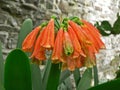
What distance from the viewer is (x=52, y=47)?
30.0 inches

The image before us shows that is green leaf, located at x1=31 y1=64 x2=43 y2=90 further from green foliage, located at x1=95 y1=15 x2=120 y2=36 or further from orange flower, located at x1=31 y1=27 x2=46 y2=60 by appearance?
green foliage, located at x1=95 y1=15 x2=120 y2=36

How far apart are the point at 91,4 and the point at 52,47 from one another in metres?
2.24

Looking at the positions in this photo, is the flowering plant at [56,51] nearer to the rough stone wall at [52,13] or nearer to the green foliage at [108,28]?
the rough stone wall at [52,13]

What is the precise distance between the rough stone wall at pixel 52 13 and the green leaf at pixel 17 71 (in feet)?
1.65

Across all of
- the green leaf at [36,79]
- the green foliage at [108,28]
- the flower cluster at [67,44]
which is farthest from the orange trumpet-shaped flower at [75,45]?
the green foliage at [108,28]

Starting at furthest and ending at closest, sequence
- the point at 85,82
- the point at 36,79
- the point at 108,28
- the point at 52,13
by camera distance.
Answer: the point at 52,13
the point at 108,28
the point at 85,82
the point at 36,79

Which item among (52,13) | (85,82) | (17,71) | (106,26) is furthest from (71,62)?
(52,13)

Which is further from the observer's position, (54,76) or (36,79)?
(36,79)

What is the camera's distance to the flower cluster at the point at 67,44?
2.46 feet

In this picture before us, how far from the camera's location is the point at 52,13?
2.38 m

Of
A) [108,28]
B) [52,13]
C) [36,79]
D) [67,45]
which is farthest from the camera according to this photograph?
[52,13]

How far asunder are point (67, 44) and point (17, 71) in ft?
0.52

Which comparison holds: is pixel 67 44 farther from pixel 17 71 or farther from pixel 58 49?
pixel 17 71

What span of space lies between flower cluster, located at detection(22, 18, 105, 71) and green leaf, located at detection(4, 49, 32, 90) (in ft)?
0.14
